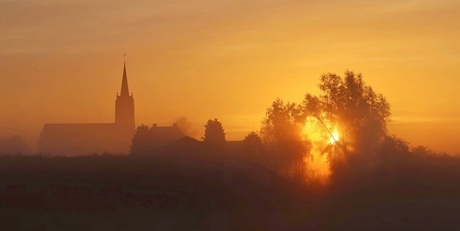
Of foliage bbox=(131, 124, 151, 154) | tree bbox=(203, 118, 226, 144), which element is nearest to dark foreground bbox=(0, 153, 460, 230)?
tree bbox=(203, 118, 226, 144)

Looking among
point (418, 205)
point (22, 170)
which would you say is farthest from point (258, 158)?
point (22, 170)

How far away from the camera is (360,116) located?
85.1 meters

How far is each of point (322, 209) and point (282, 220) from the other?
188 inches

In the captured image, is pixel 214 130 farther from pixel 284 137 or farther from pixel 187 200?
pixel 187 200

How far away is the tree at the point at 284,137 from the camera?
79438 mm

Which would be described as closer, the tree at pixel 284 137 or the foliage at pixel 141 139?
the tree at pixel 284 137

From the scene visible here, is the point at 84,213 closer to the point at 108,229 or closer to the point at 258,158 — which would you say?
the point at 108,229

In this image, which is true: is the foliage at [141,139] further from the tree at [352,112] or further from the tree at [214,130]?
the tree at [352,112]

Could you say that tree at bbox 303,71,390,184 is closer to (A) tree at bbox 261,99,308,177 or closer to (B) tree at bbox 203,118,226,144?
(A) tree at bbox 261,99,308,177

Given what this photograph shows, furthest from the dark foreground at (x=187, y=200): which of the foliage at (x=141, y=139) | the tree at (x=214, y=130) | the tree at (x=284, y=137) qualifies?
the foliage at (x=141, y=139)

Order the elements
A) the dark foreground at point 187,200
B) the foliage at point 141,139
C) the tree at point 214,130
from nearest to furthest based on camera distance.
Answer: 1. the dark foreground at point 187,200
2. the tree at point 214,130
3. the foliage at point 141,139

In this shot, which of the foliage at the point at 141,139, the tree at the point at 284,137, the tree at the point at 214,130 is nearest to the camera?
the tree at the point at 284,137

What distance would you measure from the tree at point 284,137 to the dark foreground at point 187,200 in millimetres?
24059

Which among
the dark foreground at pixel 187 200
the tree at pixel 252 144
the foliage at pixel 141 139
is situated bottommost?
the dark foreground at pixel 187 200
